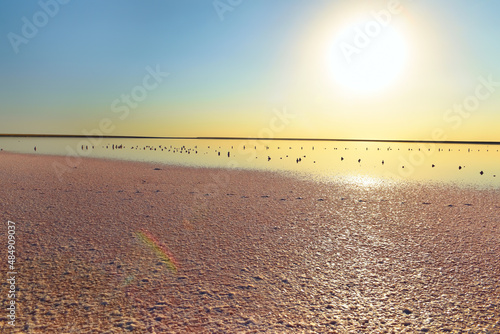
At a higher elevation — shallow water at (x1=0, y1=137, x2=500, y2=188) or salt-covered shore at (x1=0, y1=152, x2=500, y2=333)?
shallow water at (x1=0, y1=137, x2=500, y2=188)

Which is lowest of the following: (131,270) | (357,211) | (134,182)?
(131,270)

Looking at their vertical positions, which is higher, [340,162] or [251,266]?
[340,162]

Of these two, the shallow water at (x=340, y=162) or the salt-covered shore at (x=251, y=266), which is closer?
the salt-covered shore at (x=251, y=266)

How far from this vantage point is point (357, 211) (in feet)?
43.4

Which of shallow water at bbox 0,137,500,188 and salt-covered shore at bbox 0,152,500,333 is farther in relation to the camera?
shallow water at bbox 0,137,500,188

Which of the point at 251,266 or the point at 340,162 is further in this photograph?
the point at 340,162

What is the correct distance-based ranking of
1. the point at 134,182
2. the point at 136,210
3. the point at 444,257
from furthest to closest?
1. the point at 134,182
2. the point at 136,210
3. the point at 444,257

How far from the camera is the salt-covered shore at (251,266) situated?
203 inches

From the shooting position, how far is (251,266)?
7309 millimetres

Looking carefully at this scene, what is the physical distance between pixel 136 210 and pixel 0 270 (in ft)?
19.7

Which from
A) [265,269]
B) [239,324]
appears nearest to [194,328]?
[239,324]

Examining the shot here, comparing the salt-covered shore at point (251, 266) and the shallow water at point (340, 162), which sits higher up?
the shallow water at point (340, 162)

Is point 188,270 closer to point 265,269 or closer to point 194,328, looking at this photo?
point 265,269

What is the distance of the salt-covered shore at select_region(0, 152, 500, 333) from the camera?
5.16m
